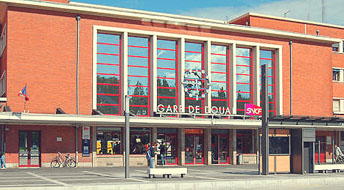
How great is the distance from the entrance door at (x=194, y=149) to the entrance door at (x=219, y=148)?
1135 millimetres

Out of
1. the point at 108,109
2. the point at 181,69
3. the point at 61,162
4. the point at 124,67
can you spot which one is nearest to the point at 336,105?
the point at 181,69

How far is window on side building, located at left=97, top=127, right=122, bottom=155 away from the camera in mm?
38156

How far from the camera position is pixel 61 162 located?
118ft

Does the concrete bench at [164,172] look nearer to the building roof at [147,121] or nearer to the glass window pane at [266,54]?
the building roof at [147,121]

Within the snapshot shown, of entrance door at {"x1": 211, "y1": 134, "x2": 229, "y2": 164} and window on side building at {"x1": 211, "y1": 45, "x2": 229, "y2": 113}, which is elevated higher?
window on side building at {"x1": 211, "y1": 45, "x2": 229, "y2": 113}

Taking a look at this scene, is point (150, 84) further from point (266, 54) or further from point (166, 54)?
point (266, 54)

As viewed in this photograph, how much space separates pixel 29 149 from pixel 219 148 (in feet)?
52.8

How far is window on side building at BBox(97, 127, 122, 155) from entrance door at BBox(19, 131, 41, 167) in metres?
4.58

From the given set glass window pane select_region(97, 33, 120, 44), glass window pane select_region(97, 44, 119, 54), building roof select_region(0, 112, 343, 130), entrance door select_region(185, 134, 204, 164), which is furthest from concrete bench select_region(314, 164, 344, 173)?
glass window pane select_region(97, 33, 120, 44)

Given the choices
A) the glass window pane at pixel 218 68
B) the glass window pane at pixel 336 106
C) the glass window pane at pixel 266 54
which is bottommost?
the glass window pane at pixel 336 106

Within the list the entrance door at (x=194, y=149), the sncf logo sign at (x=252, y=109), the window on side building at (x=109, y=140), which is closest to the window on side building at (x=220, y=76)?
the sncf logo sign at (x=252, y=109)

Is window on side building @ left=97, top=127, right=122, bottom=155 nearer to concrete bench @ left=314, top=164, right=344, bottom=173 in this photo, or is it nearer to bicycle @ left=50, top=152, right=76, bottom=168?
bicycle @ left=50, top=152, right=76, bottom=168

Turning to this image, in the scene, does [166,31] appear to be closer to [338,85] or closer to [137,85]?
[137,85]

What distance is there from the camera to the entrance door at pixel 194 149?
41.8 m
